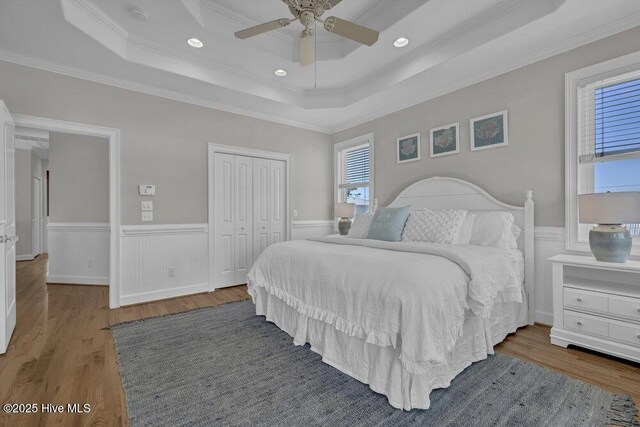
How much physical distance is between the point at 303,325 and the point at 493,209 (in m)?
2.32

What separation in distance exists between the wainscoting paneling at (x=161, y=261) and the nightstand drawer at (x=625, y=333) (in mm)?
4168

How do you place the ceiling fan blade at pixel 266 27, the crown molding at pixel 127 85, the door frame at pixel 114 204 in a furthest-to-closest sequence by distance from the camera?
the door frame at pixel 114 204 < the crown molding at pixel 127 85 < the ceiling fan blade at pixel 266 27

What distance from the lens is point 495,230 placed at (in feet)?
9.05

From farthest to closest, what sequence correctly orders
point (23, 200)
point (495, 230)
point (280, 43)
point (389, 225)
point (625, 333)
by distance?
point (23, 200) → point (280, 43) → point (389, 225) → point (495, 230) → point (625, 333)

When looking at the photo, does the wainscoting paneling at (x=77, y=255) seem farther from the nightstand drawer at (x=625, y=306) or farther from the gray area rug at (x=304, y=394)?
the nightstand drawer at (x=625, y=306)

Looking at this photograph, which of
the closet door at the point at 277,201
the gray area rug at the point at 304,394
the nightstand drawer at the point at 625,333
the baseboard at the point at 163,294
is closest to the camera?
the gray area rug at the point at 304,394

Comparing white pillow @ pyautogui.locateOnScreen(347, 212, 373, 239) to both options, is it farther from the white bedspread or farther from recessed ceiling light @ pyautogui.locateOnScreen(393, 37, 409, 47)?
recessed ceiling light @ pyautogui.locateOnScreen(393, 37, 409, 47)

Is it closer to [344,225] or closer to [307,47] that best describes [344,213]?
[344,225]

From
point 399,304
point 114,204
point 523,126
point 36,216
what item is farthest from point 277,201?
point 36,216

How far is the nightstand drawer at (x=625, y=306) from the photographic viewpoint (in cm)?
201

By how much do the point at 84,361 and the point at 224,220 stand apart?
92.6 inches

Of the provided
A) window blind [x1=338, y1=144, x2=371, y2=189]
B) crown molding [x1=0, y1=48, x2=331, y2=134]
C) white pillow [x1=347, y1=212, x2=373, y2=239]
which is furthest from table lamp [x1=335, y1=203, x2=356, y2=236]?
crown molding [x1=0, y1=48, x2=331, y2=134]

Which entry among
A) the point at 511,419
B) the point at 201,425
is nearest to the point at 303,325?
the point at 201,425

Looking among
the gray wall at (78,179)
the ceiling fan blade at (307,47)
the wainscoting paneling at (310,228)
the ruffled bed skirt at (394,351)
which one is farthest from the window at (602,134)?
the gray wall at (78,179)
